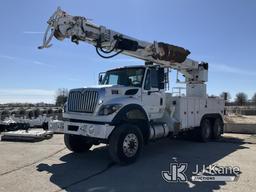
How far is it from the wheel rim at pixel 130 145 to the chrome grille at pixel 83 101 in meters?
1.25

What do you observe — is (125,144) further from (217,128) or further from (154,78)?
(217,128)

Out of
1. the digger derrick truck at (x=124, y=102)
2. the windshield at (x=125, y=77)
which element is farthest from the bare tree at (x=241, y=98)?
the windshield at (x=125, y=77)

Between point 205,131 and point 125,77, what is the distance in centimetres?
517

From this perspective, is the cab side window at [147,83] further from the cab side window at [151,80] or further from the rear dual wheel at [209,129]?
the rear dual wheel at [209,129]

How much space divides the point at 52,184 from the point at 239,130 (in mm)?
12838

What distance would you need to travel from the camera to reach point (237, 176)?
737cm

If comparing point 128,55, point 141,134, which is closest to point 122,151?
point 141,134

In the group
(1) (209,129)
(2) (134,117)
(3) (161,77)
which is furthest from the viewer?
(1) (209,129)

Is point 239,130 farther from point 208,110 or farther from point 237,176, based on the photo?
point 237,176

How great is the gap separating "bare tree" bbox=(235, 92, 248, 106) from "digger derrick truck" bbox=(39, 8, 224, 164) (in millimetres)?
67718

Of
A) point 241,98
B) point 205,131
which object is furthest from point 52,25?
point 241,98

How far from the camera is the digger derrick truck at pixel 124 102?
8.72 m

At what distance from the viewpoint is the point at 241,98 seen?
7844 centimetres

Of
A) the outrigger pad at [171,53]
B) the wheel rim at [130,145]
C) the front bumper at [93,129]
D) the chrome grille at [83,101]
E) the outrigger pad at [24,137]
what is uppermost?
the outrigger pad at [171,53]
